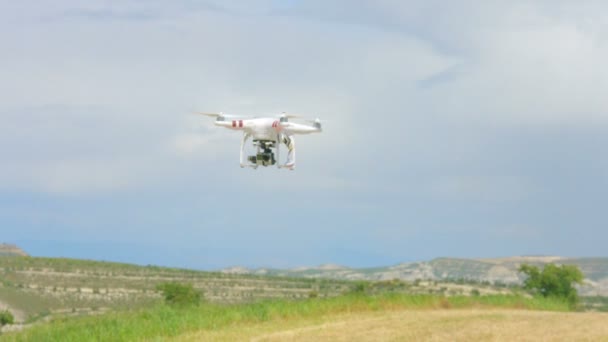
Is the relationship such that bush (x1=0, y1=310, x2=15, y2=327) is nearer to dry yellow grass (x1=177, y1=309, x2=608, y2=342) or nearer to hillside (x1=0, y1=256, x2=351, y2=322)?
hillside (x1=0, y1=256, x2=351, y2=322)

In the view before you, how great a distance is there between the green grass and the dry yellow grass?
1485 mm

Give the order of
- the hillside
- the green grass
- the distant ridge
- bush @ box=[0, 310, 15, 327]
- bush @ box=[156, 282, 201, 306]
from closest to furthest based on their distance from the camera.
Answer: the green grass
bush @ box=[0, 310, 15, 327]
bush @ box=[156, 282, 201, 306]
the hillside
the distant ridge

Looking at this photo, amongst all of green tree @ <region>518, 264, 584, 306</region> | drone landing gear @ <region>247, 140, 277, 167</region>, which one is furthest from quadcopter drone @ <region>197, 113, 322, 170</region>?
green tree @ <region>518, 264, 584, 306</region>

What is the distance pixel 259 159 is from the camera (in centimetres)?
3081

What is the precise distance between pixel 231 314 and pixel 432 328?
909cm

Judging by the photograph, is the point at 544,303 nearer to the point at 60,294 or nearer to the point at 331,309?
the point at 331,309

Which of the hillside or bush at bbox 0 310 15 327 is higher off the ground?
the hillside

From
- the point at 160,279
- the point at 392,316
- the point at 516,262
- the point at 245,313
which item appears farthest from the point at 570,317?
the point at 516,262

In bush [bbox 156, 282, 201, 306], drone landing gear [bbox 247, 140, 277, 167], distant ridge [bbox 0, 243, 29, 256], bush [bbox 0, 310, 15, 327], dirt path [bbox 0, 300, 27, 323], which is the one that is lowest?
bush [bbox 0, 310, 15, 327]

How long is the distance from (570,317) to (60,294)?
79251 millimetres

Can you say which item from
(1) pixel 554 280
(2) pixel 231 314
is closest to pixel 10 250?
(1) pixel 554 280

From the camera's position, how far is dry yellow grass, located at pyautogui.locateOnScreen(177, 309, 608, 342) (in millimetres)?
27734

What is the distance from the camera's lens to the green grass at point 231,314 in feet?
109

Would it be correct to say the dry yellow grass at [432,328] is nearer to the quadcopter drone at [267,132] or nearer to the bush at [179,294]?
the quadcopter drone at [267,132]
